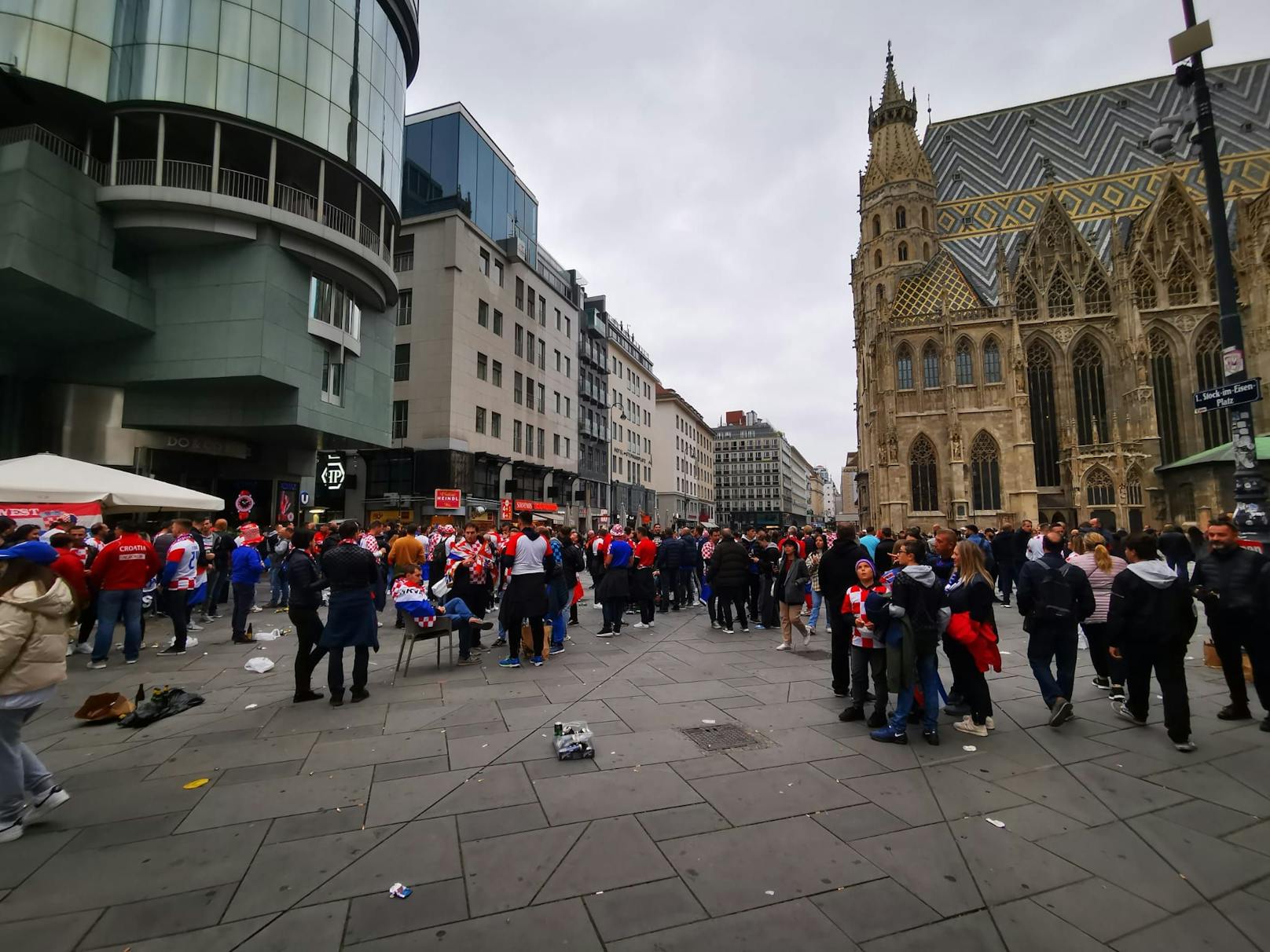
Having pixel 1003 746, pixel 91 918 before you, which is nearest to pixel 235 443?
pixel 91 918

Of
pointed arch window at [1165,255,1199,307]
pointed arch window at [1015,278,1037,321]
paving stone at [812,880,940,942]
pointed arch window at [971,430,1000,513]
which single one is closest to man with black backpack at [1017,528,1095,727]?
paving stone at [812,880,940,942]

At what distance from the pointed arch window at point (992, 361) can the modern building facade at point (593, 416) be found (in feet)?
100

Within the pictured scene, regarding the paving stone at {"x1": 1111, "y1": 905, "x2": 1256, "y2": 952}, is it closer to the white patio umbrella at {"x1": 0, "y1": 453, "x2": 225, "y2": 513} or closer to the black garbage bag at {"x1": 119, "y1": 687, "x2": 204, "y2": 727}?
the black garbage bag at {"x1": 119, "y1": 687, "x2": 204, "y2": 727}

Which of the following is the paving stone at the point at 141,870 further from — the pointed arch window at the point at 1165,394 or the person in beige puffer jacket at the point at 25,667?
the pointed arch window at the point at 1165,394

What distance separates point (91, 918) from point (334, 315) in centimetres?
2592

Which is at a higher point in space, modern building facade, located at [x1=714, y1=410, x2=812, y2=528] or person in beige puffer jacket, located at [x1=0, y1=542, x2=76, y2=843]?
modern building facade, located at [x1=714, y1=410, x2=812, y2=528]

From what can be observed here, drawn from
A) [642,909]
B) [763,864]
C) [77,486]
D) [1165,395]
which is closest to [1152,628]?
[763,864]

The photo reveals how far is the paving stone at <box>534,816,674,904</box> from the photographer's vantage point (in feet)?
10.8

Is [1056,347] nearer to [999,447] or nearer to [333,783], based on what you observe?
[999,447]

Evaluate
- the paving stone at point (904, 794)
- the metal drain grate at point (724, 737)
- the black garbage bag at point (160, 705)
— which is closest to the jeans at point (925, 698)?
the paving stone at point (904, 794)

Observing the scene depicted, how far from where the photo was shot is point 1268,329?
38.6 metres

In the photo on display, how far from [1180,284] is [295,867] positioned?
59408 mm

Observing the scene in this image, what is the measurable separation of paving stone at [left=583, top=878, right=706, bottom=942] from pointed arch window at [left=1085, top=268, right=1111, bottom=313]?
54875mm

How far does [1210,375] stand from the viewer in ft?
135
